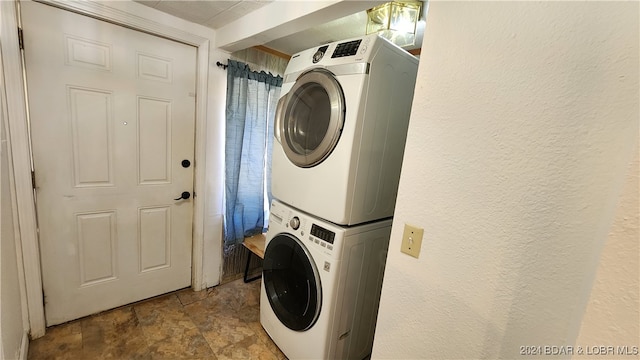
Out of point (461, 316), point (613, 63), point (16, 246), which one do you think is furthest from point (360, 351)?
point (16, 246)

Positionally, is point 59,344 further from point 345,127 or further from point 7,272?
point 345,127

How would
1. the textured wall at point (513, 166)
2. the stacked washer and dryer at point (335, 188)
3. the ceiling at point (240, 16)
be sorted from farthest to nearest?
the ceiling at point (240, 16) → the stacked washer and dryer at point (335, 188) → the textured wall at point (513, 166)

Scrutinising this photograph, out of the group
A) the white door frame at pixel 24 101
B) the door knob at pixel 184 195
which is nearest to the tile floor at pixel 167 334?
the white door frame at pixel 24 101

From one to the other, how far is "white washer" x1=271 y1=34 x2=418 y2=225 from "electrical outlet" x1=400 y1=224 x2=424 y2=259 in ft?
1.18

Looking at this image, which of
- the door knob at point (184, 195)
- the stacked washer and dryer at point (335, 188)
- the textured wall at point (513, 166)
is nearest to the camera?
the textured wall at point (513, 166)

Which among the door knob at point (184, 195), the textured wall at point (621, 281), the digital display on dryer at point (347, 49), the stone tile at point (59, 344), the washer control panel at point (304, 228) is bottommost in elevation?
the stone tile at point (59, 344)

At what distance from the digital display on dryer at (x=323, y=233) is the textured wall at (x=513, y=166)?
413 millimetres

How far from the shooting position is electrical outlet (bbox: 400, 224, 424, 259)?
902mm

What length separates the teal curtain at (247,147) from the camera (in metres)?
2.05

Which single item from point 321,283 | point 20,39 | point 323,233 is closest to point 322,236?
point 323,233

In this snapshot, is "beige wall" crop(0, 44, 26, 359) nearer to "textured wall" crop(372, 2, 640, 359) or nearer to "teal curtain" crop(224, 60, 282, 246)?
"teal curtain" crop(224, 60, 282, 246)

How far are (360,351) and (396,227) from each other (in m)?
1.04

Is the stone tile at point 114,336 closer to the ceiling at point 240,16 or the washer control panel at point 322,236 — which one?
the washer control panel at point 322,236

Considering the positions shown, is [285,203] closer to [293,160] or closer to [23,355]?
[293,160]
